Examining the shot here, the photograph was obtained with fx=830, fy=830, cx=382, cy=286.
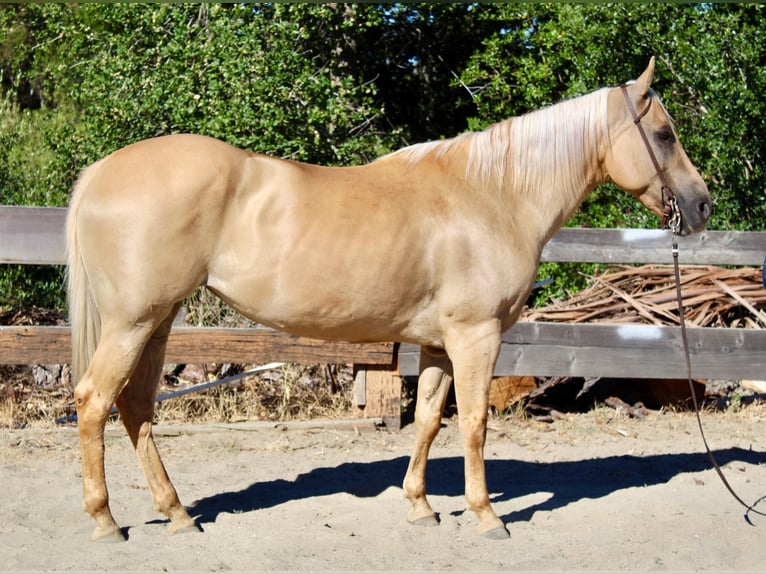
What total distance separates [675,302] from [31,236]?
16.9ft

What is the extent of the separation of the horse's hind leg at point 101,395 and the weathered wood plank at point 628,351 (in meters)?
3.27

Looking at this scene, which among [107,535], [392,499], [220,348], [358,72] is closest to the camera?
[107,535]

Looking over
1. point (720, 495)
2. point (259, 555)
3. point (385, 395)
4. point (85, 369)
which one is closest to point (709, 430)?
point (720, 495)

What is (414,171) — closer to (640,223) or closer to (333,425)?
(333,425)

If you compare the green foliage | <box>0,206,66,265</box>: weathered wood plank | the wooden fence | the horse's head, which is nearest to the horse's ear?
the horse's head

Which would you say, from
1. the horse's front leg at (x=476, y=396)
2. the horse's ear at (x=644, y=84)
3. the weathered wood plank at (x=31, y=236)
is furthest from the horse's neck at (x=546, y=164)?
the weathered wood plank at (x=31, y=236)

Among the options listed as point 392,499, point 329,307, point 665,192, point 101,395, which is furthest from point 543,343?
point 101,395

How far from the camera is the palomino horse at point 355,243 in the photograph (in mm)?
3787

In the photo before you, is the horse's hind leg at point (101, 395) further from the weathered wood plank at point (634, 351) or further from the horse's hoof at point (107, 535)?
the weathered wood plank at point (634, 351)

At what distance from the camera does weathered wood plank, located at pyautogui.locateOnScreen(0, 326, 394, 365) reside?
18.8 ft

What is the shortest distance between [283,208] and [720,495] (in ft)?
10.0

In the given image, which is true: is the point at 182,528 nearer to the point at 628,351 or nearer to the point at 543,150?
the point at 543,150

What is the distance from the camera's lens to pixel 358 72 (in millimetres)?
9586

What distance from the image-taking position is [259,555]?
12.5ft
